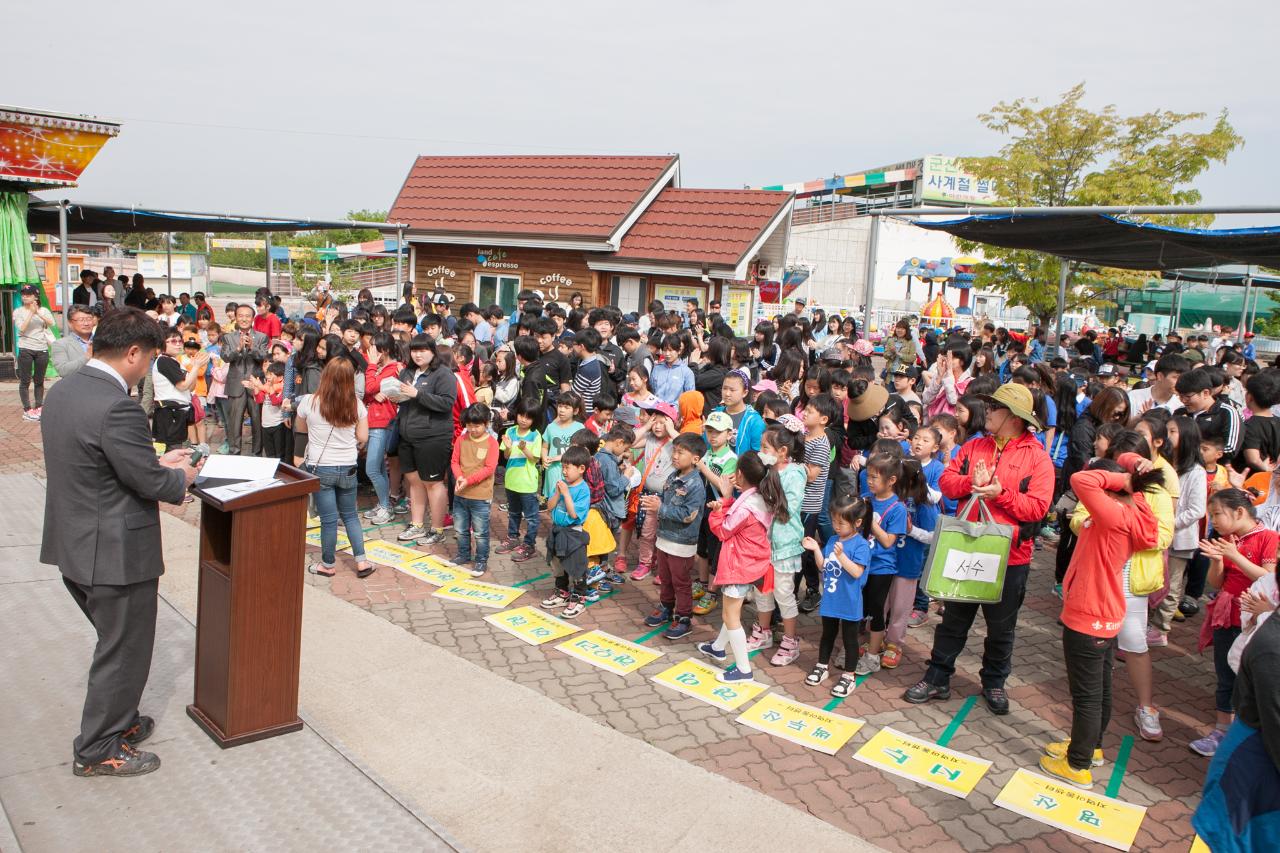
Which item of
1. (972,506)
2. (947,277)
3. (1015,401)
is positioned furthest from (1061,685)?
(947,277)

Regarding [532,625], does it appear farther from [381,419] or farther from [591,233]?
[591,233]

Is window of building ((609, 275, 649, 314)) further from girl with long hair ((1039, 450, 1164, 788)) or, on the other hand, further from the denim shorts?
girl with long hair ((1039, 450, 1164, 788))

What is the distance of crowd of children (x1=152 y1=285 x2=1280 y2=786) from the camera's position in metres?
4.84

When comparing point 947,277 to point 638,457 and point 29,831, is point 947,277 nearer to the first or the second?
point 638,457

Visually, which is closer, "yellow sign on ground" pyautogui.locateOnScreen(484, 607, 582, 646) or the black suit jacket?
the black suit jacket

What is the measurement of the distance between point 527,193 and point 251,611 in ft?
55.8

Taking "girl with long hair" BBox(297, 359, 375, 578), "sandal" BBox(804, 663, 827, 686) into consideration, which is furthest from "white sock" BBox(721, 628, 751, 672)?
"girl with long hair" BBox(297, 359, 375, 578)

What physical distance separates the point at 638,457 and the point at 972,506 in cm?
320

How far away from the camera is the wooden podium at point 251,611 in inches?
161

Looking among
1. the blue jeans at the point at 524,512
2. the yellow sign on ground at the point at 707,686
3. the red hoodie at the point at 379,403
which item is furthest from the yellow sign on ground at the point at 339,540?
the yellow sign on ground at the point at 707,686

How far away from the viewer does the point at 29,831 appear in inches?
138

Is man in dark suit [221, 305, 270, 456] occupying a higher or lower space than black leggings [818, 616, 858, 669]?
higher

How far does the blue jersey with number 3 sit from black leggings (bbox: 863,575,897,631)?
0.48ft

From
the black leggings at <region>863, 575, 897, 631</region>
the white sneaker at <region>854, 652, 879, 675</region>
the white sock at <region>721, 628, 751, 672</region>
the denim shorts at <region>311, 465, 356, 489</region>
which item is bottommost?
the white sneaker at <region>854, 652, 879, 675</region>
